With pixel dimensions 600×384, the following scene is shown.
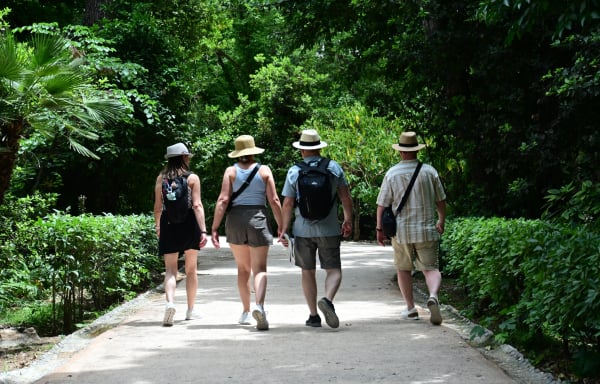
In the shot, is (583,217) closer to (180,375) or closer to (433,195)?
(433,195)

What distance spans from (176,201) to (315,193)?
5.11ft

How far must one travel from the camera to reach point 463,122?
13.3 m

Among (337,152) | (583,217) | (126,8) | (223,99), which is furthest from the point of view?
(223,99)

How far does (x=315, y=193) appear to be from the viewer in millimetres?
8797

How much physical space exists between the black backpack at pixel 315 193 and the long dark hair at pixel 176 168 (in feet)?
4.57

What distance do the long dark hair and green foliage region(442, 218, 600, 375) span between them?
3206 mm

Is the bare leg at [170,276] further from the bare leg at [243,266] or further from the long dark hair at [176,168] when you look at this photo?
the long dark hair at [176,168]

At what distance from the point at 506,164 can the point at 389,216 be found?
137 inches

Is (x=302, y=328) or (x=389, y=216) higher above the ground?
(x=389, y=216)

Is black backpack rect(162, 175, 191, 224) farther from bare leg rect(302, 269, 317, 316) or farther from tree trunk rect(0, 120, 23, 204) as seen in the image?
tree trunk rect(0, 120, 23, 204)

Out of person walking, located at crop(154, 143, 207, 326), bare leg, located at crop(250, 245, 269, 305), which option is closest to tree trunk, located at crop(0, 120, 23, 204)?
person walking, located at crop(154, 143, 207, 326)

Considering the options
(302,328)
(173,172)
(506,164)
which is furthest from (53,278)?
(506,164)

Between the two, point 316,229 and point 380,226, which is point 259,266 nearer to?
point 316,229

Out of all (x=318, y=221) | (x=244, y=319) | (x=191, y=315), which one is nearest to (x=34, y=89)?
(x=191, y=315)
